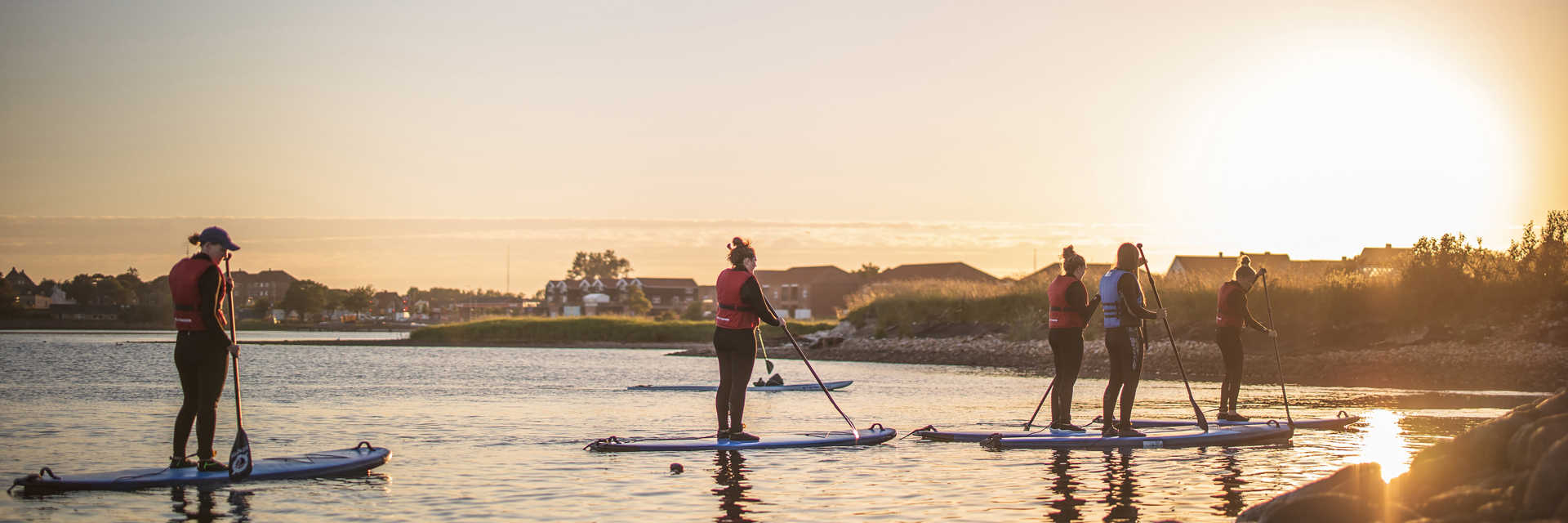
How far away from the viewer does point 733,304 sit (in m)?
13.8

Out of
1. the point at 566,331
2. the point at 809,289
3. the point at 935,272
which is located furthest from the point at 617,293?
the point at 566,331

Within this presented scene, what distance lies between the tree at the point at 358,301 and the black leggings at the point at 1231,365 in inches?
6776

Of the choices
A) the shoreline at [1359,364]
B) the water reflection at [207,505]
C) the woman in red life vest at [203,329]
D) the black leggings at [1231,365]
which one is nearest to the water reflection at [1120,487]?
→ the black leggings at [1231,365]

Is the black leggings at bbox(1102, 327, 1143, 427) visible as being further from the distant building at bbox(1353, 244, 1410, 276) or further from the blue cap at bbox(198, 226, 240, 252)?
the distant building at bbox(1353, 244, 1410, 276)

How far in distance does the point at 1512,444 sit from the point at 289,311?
18142cm

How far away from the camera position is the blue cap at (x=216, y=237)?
1110 centimetres

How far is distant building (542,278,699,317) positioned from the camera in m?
148

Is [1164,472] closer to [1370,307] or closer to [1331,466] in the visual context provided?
[1331,466]

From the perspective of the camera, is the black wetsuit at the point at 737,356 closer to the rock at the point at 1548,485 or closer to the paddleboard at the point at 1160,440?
the paddleboard at the point at 1160,440

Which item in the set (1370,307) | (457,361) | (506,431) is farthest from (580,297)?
(506,431)

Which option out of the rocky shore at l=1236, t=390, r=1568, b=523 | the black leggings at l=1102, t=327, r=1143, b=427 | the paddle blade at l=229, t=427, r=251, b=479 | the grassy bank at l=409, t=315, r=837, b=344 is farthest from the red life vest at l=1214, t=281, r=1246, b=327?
the grassy bank at l=409, t=315, r=837, b=344

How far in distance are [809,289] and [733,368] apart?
117018mm

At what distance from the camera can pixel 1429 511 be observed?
27.1ft

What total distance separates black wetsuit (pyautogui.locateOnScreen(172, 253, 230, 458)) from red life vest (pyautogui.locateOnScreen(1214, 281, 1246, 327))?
Answer: 11902 millimetres
